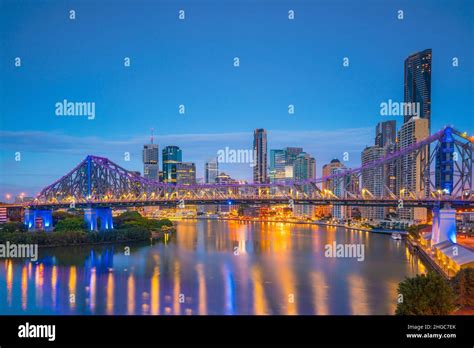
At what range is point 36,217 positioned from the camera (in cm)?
2062

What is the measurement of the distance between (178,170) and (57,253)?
47634 millimetres

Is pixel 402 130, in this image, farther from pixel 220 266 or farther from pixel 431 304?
pixel 431 304

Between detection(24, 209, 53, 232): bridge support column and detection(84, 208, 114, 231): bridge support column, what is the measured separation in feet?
6.63

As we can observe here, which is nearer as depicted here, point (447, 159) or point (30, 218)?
point (447, 159)

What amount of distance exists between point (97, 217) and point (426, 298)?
15.9 meters

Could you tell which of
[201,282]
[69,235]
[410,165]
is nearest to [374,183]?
[410,165]

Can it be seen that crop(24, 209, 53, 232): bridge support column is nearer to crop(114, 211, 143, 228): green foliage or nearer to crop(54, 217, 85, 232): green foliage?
crop(54, 217, 85, 232): green foliage

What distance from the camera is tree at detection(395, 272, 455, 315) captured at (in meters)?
6.30

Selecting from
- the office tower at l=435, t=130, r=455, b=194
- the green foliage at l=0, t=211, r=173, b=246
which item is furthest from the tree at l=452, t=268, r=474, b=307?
the green foliage at l=0, t=211, r=173, b=246

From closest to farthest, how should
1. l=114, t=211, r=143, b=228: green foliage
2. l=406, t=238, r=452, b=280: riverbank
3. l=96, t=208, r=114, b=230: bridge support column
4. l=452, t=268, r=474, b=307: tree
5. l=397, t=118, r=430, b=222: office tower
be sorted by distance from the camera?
l=452, t=268, r=474, b=307: tree
l=406, t=238, r=452, b=280: riverbank
l=96, t=208, r=114, b=230: bridge support column
l=114, t=211, r=143, b=228: green foliage
l=397, t=118, r=430, b=222: office tower

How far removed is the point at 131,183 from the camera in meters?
24.4

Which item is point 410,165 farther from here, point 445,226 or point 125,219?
point 125,219
